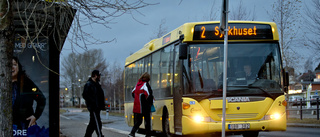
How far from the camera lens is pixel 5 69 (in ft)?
19.8

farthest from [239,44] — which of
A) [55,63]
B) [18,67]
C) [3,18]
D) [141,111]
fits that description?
[3,18]

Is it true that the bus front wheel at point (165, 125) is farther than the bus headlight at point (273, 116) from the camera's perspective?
Yes

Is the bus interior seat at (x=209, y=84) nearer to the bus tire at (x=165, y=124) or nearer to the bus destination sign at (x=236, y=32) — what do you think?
the bus destination sign at (x=236, y=32)

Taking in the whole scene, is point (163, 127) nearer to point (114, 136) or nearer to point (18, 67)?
point (114, 136)

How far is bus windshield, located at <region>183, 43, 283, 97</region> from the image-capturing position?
33.6ft

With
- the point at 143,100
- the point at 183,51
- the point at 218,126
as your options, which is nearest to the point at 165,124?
the point at 143,100

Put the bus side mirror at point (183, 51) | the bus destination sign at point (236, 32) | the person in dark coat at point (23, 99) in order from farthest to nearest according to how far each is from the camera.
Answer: the bus destination sign at point (236, 32) → the bus side mirror at point (183, 51) → the person in dark coat at point (23, 99)

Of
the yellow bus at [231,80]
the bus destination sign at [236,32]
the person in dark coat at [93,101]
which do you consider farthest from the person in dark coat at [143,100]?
the bus destination sign at [236,32]

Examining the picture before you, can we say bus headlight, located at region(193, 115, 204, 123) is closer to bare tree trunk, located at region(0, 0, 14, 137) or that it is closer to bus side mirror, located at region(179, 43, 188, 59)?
bus side mirror, located at region(179, 43, 188, 59)

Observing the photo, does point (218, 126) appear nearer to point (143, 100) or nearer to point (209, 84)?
point (209, 84)

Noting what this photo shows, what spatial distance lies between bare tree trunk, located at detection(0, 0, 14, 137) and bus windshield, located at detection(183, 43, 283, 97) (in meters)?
5.19

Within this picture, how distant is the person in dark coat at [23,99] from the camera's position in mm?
8602

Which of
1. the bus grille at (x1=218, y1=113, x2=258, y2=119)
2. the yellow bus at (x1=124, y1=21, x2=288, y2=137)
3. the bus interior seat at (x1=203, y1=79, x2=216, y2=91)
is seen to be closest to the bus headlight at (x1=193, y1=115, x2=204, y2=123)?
the yellow bus at (x1=124, y1=21, x2=288, y2=137)

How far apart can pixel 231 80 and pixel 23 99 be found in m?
4.75
